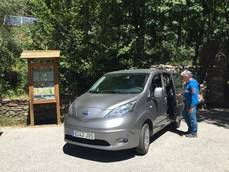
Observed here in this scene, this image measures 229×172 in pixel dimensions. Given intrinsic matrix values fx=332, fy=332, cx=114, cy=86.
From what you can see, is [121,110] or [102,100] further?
[102,100]

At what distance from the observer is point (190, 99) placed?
804 cm

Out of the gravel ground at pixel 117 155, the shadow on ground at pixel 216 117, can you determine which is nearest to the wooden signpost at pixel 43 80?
the gravel ground at pixel 117 155

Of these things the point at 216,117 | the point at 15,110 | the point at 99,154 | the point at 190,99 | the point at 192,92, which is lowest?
the point at 99,154

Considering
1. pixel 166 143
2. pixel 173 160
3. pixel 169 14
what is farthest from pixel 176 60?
pixel 173 160

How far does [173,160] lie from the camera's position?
6.53m

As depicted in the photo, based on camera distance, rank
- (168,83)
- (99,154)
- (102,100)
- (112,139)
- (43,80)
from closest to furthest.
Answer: (112,139) → (102,100) → (99,154) → (168,83) → (43,80)

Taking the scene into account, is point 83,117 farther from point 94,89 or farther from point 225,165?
point 225,165

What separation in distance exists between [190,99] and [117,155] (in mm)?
2389

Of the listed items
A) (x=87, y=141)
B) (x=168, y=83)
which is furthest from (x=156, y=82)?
(x=87, y=141)

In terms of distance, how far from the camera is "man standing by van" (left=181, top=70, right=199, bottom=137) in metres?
7.96

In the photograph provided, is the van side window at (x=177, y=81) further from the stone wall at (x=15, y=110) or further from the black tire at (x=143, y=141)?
the stone wall at (x=15, y=110)

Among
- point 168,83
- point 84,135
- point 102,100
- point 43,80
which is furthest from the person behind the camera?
point 43,80

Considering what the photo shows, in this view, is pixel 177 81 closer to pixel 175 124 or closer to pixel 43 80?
pixel 175 124

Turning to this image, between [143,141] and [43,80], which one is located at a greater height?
[43,80]
